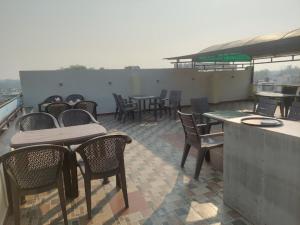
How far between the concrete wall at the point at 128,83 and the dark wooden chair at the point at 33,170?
6486 mm

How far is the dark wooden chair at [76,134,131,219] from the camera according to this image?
2.21m

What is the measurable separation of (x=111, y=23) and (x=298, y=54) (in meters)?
7.25

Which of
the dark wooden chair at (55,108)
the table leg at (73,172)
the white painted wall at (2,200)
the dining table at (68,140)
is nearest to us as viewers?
the white painted wall at (2,200)

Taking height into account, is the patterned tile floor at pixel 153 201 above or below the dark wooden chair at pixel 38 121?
below

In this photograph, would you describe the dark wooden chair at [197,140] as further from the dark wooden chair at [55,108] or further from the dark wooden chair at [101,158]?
the dark wooden chair at [55,108]

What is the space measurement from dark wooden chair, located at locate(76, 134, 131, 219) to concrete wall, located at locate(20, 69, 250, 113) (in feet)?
20.9

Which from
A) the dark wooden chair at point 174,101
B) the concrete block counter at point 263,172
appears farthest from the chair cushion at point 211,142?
the dark wooden chair at point 174,101

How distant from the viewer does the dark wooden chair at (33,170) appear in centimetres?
188

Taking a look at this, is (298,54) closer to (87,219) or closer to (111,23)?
(111,23)

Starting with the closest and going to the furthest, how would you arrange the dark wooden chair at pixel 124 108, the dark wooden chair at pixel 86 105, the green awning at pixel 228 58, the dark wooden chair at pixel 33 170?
1. the dark wooden chair at pixel 33 170
2. the dark wooden chair at pixel 86 105
3. the dark wooden chair at pixel 124 108
4. the green awning at pixel 228 58

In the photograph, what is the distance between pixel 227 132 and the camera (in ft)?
7.73

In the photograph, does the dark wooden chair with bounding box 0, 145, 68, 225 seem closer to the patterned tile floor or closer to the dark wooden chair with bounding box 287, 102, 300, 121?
the patterned tile floor

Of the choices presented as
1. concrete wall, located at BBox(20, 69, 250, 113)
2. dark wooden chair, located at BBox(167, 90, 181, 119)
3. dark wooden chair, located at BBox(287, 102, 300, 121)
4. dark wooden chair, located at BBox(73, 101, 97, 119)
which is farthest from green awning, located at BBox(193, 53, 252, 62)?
dark wooden chair, located at BBox(287, 102, 300, 121)

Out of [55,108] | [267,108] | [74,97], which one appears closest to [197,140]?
[267,108]
